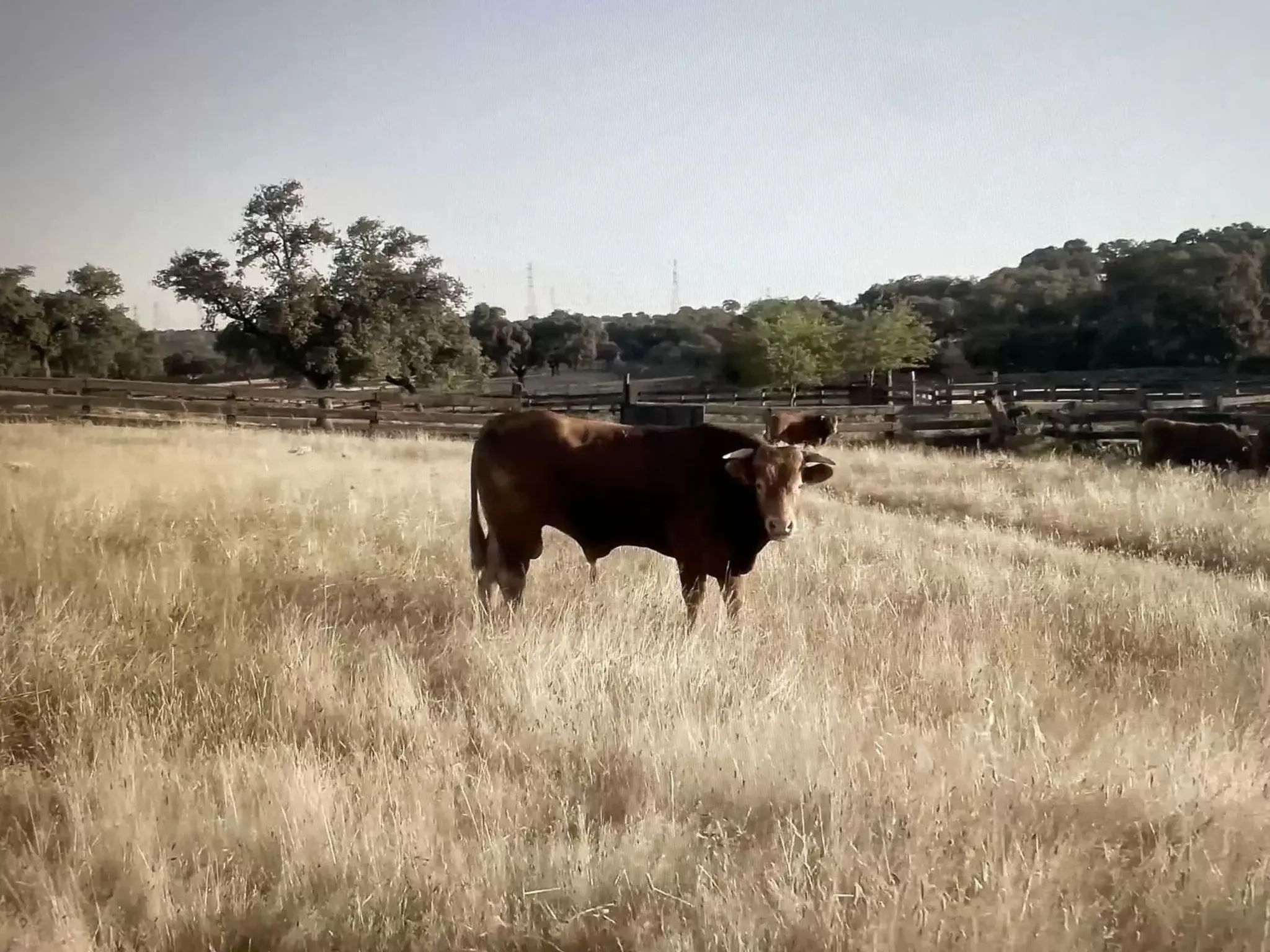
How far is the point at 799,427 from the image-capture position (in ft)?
19.8

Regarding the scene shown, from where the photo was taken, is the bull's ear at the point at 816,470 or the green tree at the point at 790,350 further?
the green tree at the point at 790,350

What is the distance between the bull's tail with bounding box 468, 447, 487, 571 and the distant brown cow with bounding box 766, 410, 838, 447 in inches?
83.5

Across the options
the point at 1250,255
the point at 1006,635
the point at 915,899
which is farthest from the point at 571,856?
the point at 1250,255

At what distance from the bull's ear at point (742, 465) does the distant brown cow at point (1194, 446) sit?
1344 cm

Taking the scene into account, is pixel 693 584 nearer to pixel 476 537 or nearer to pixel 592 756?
pixel 476 537

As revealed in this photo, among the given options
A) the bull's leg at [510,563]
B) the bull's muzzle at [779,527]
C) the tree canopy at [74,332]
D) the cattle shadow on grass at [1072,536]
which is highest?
the tree canopy at [74,332]

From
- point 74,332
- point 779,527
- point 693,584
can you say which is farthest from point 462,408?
point 779,527

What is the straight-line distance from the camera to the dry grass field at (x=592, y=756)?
2166 mm

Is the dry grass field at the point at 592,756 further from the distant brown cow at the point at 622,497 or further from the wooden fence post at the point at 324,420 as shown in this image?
the wooden fence post at the point at 324,420

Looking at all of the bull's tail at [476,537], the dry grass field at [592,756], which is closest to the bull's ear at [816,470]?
the dry grass field at [592,756]

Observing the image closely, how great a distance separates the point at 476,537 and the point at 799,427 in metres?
2.47

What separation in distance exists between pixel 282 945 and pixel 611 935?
33.1 inches

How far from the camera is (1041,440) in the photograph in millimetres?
19703

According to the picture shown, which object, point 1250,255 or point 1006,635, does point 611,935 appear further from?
point 1250,255
